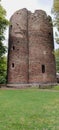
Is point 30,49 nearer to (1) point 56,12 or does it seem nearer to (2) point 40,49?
(2) point 40,49

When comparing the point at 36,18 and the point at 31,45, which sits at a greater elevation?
the point at 36,18

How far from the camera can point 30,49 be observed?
36.5 meters

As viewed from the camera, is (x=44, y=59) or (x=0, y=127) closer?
(x=0, y=127)

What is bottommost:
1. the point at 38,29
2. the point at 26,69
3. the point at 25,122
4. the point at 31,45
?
the point at 25,122

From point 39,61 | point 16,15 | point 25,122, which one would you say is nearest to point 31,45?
point 39,61

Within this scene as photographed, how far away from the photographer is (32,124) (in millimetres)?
8492

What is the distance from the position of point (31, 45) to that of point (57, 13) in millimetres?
6391

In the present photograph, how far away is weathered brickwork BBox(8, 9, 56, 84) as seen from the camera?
3609 centimetres

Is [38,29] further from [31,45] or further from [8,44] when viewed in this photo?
[8,44]

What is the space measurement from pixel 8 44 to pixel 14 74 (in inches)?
196

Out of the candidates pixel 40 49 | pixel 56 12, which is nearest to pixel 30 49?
pixel 40 49

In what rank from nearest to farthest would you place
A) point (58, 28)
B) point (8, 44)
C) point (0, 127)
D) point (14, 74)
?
1. point (0, 127)
2. point (58, 28)
3. point (14, 74)
4. point (8, 44)

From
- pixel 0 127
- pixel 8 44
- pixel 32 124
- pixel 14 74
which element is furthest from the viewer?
pixel 8 44

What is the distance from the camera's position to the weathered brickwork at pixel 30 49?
3609 centimetres
